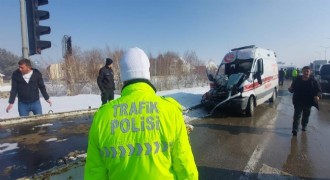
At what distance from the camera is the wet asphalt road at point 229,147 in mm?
4910

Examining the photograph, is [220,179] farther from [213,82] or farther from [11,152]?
[213,82]

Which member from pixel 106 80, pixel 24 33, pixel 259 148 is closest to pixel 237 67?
pixel 106 80

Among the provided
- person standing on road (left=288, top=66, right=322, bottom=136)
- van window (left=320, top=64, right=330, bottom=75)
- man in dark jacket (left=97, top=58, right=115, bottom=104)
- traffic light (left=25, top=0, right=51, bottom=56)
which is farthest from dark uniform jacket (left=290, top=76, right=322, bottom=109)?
van window (left=320, top=64, right=330, bottom=75)

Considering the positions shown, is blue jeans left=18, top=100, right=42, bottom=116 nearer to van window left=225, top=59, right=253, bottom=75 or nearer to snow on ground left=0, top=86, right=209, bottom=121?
snow on ground left=0, top=86, right=209, bottom=121

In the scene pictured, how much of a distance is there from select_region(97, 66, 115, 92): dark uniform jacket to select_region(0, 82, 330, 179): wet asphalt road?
1.26 m

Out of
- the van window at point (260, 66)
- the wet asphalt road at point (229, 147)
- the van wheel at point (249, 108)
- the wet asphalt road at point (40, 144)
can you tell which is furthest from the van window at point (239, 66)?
the wet asphalt road at point (40, 144)

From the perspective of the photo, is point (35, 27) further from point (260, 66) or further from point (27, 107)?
point (260, 66)

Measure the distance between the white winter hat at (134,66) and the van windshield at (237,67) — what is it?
31.0 feet

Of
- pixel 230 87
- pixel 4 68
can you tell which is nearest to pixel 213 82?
pixel 230 87

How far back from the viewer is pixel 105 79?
973cm

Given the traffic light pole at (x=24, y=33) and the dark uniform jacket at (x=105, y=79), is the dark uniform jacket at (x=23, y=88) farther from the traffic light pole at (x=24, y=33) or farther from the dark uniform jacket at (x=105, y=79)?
the dark uniform jacket at (x=105, y=79)

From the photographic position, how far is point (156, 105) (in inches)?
68.8

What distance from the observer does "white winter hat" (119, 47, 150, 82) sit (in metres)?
1.87

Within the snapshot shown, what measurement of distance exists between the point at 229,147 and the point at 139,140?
5.06m
